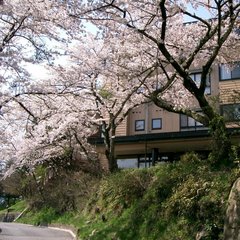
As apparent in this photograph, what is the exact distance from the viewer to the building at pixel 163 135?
75.2 feet

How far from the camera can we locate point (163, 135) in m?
23.1

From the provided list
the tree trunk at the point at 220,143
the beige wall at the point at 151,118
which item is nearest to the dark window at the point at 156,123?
the beige wall at the point at 151,118

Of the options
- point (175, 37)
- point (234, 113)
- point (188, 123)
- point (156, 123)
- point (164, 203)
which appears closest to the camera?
point (234, 113)

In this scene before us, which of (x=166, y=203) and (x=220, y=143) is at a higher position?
(x=220, y=143)

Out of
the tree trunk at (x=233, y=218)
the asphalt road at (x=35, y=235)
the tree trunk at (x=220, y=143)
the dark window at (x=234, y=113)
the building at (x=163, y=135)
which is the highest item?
the building at (x=163, y=135)

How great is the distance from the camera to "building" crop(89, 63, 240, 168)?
2291 cm

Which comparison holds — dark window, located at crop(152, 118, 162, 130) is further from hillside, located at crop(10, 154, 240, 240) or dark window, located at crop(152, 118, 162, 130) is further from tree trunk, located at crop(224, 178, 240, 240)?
tree trunk, located at crop(224, 178, 240, 240)

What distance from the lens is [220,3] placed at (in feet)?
37.0

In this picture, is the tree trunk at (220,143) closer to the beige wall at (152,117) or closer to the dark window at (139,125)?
the beige wall at (152,117)

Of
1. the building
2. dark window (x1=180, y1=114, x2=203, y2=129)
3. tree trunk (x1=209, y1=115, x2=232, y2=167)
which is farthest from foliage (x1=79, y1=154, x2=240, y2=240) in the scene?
dark window (x1=180, y1=114, x2=203, y2=129)

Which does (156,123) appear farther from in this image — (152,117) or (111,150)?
(111,150)

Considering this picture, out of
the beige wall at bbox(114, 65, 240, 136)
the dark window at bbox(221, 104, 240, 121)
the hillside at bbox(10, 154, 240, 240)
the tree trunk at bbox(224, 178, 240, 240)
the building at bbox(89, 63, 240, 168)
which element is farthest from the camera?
the beige wall at bbox(114, 65, 240, 136)

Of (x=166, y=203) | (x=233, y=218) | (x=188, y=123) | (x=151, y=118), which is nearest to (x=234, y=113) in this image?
(x=166, y=203)

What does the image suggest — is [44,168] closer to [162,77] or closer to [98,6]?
[162,77]
